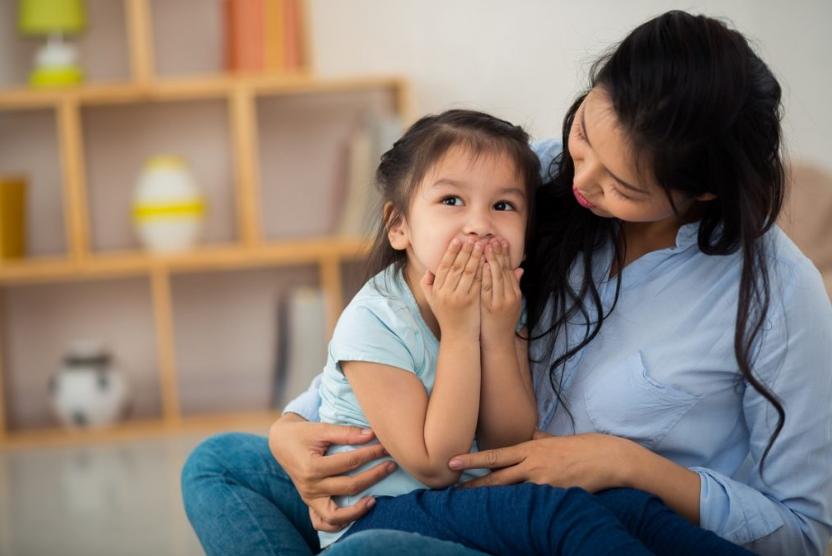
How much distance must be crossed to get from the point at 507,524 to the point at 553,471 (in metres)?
0.12

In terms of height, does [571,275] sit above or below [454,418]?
above

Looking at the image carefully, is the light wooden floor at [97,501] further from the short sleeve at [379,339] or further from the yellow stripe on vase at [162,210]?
the short sleeve at [379,339]

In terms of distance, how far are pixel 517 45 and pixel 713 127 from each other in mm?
2745

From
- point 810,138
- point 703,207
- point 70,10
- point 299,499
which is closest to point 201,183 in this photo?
point 70,10

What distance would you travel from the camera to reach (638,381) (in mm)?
1336

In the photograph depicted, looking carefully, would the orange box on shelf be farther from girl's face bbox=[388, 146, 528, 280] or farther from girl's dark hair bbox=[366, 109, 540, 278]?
girl's face bbox=[388, 146, 528, 280]

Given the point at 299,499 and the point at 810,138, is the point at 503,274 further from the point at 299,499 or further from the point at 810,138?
the point at 810,138

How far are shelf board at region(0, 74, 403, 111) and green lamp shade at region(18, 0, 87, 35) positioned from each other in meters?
0.22

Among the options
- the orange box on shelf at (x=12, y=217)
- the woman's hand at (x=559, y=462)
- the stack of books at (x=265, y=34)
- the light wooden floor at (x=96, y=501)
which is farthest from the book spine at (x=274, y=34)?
the woman's hand at (x=559, y=462)

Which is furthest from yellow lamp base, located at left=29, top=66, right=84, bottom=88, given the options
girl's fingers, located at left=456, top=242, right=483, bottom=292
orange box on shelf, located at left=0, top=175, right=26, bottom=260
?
girl's fingers, located at left=456, top=242, right=483, bottom=292

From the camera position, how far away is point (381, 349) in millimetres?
1317

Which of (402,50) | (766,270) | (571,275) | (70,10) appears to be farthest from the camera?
(402,50)

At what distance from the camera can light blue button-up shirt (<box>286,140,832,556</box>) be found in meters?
1.28

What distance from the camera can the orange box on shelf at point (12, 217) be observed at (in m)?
3.61
